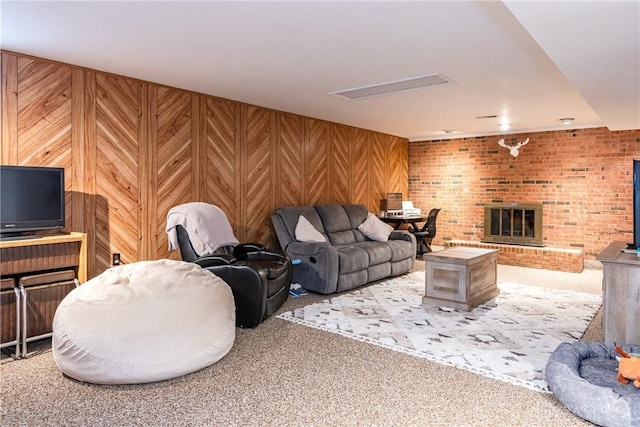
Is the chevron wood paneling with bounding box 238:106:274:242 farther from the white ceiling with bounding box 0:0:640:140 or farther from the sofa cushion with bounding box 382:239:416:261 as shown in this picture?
the sofa cushion with bounding box 382:239:416:261

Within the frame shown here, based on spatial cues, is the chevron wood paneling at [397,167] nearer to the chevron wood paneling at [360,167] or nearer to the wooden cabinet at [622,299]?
the chevron wood paneling at [360,167]

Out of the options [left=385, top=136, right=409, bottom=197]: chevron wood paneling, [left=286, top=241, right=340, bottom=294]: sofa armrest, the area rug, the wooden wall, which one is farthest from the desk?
[left=286, top=241, right=340, bottom=294]: sofa armrest

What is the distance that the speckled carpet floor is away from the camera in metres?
2.30

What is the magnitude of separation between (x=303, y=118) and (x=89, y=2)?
391 cm

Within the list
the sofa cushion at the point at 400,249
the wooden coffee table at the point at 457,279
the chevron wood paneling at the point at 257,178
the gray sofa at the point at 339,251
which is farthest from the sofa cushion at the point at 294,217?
the wooden coffee table at the point at 457,279

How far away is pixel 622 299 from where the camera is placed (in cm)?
306

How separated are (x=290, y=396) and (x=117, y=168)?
9.60ft

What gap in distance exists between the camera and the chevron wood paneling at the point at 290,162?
20.0 ft

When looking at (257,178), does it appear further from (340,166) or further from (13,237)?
(13,237)

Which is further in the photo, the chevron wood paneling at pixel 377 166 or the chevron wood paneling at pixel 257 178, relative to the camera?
the chevron wood paneling at pixel 377 166

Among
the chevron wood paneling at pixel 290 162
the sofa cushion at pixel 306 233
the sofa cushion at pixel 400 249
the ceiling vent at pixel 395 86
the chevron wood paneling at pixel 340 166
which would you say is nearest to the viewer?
the ceiling vent at pixel 395 86

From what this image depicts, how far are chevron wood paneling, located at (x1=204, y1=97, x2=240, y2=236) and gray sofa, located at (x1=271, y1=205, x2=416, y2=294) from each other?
601 mm

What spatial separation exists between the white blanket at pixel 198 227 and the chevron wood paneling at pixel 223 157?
74 centimetres

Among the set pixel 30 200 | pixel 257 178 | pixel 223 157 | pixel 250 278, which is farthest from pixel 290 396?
pixel 257 178
